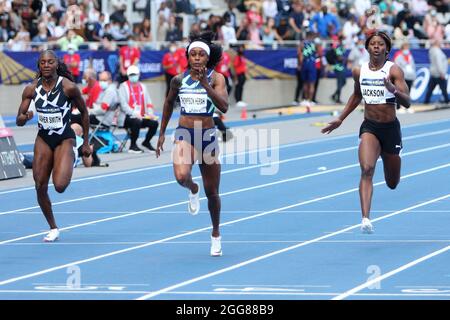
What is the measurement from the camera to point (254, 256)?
12.0m

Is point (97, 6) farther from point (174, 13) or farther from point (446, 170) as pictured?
point (446, 170)

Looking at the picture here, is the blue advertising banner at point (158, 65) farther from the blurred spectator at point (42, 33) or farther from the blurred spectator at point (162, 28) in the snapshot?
the blurred spectator at point (162, 28)

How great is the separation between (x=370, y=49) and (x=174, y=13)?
23.9m

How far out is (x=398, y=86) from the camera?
13203 millimetres

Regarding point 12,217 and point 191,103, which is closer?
point 191,103

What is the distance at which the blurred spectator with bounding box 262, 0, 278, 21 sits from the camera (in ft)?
128

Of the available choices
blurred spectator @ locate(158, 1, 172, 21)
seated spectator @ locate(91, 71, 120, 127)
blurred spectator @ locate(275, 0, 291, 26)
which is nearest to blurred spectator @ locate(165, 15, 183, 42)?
blurred spectator @ locate(158, 1, 172, 21)

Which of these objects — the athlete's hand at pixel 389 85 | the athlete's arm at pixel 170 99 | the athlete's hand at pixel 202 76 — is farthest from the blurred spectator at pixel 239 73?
the athlete's hand at pixel 202 76

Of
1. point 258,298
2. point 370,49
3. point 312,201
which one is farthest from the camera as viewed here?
point 312,201

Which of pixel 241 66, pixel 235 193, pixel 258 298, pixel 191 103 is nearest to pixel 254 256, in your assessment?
pixel 191 103

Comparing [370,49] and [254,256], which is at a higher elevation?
[370,49]

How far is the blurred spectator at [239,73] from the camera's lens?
3562cm

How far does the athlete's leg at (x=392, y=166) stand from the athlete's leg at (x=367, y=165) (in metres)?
0.15

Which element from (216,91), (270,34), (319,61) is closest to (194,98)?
(216,91)
